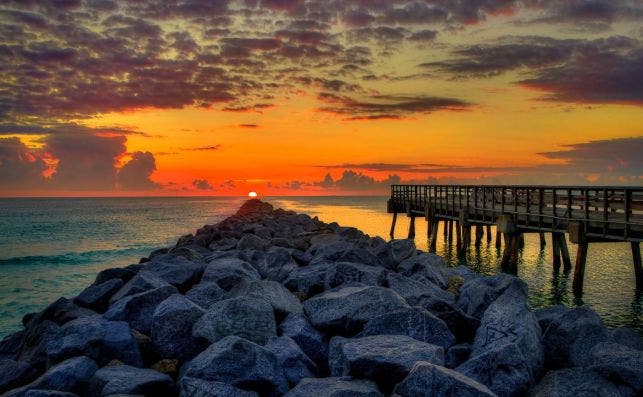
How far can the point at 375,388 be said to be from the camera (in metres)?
5.18

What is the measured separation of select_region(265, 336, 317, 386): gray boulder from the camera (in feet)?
20.3

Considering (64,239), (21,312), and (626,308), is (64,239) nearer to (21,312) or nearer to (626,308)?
(21,312)

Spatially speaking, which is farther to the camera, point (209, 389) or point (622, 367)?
point (622, 367)

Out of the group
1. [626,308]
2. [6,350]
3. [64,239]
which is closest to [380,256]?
[626,308]

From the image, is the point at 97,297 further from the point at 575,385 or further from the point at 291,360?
the point at 575,385

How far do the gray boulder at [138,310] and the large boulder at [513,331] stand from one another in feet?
16.1

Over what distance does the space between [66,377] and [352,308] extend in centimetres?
363

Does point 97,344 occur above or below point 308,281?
below

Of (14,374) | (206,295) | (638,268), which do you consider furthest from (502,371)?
(638,268)

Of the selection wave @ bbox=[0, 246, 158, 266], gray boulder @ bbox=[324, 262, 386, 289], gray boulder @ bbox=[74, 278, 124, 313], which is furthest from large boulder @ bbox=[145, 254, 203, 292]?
wave @ bbox=[0, 246, 158, 266]

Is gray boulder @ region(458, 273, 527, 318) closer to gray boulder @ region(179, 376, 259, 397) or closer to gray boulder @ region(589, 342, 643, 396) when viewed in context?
gray boulder @ region(589, 342, 643, 396)

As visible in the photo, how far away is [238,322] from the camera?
23.1 feet

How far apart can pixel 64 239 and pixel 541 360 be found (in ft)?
164

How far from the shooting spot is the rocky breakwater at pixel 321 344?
18.0ft
